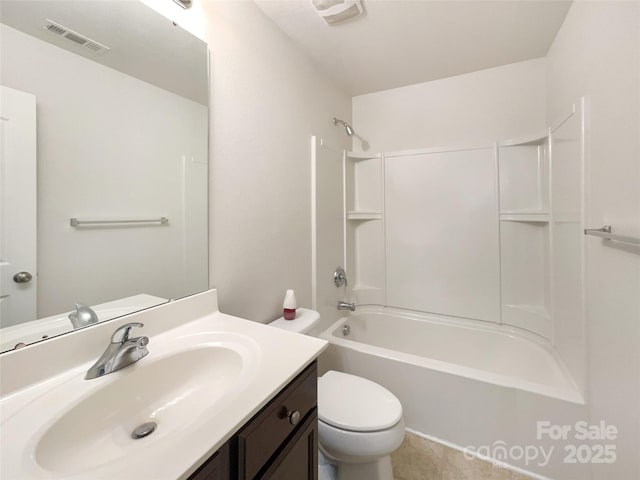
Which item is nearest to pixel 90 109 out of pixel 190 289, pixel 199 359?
pixel 190 289

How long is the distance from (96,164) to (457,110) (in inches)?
92.2

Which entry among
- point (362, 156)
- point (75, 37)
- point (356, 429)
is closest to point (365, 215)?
point (362, 156)

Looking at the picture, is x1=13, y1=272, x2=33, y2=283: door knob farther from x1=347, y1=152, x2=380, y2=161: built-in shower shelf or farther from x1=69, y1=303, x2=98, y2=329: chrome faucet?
x1=347, y1=152, x2=380, y2=161: built-in shower shelf

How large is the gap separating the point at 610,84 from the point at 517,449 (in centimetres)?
168

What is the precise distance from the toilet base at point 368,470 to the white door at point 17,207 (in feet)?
4.26

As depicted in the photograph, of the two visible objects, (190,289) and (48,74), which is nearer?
(48,74)

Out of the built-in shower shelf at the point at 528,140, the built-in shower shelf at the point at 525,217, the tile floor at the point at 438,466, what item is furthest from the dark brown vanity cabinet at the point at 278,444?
the built-in shower shelf at the point at 528,140

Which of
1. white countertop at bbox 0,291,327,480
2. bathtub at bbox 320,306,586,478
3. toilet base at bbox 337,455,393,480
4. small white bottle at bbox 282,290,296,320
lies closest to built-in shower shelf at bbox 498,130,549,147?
Result: bathtub at bbox 320,306,586,478

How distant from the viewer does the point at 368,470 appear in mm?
1159

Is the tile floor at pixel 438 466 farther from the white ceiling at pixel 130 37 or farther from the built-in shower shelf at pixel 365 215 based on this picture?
the white ceiling at pixel 130 37

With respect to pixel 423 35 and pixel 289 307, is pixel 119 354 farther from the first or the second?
pixel 423 35

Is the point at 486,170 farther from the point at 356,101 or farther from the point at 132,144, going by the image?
the point at 132,144

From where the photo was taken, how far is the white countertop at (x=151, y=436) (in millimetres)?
431

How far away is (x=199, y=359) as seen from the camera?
84 cm
